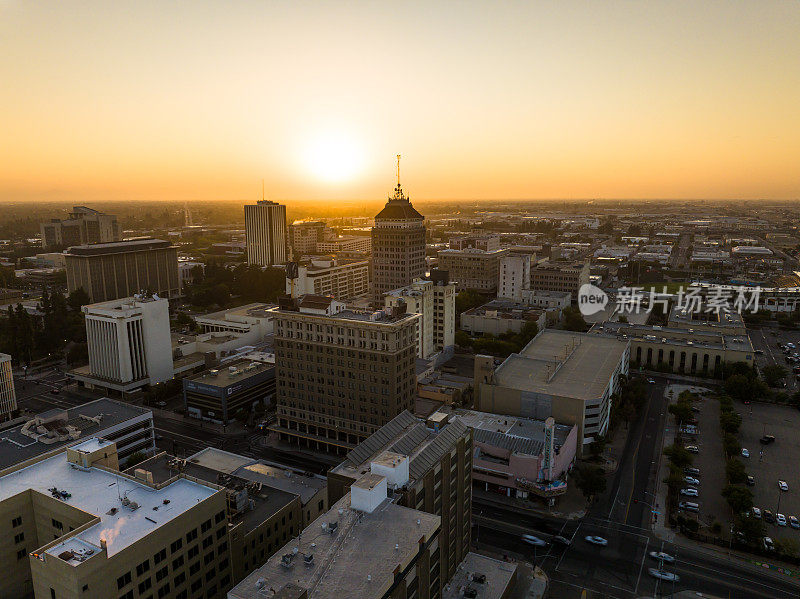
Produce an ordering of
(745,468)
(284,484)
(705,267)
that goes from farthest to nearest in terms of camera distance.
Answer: (705,267), (745,468), (284,484)

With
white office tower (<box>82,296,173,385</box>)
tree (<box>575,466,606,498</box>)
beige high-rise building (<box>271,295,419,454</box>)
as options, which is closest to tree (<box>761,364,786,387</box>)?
tree (<box>575,466,606,498</box>)

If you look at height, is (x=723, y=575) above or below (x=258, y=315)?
below

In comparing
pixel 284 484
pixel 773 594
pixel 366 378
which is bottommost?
pixel 773 594

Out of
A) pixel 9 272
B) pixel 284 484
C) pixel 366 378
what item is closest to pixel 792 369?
pixel 366 378

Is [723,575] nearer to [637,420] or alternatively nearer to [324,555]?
[637,420]

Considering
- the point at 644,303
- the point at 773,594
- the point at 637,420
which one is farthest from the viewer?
the point at 644,303

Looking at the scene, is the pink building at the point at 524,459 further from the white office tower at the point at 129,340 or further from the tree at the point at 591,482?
the white office tower at the point at 129,340

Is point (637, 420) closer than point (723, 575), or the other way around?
point (723, 575)
